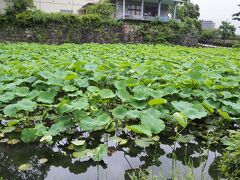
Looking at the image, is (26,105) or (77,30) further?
(77,30)

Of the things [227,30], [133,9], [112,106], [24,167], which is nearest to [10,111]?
[24,167]

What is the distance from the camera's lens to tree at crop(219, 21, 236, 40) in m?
31.3

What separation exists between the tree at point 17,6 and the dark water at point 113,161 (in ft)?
48.2

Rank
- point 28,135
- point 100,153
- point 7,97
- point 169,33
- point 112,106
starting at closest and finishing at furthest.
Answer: point 100,153, point 28,135, point 7,97, point 112,106, point 169,33

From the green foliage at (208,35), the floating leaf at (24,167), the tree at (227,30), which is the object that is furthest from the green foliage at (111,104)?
the tree at (227,30)

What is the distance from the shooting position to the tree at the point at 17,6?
15417mm

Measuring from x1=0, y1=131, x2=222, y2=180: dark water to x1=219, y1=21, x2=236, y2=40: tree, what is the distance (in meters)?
31.4

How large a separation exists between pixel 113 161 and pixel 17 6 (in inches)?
616

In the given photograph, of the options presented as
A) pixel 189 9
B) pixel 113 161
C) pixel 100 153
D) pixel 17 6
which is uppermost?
pixel 189 9

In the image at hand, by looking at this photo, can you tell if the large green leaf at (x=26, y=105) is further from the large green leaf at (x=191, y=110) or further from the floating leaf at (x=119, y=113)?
the large green leaf at (x=191, y=110)

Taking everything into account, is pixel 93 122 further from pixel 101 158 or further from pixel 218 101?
pixel 218 101

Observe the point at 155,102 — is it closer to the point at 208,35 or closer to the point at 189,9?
the point at 208,35

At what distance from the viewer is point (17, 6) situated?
15.8m

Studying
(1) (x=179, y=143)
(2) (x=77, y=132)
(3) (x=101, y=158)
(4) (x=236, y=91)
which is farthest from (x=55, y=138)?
(4) (x=236, y=91)
